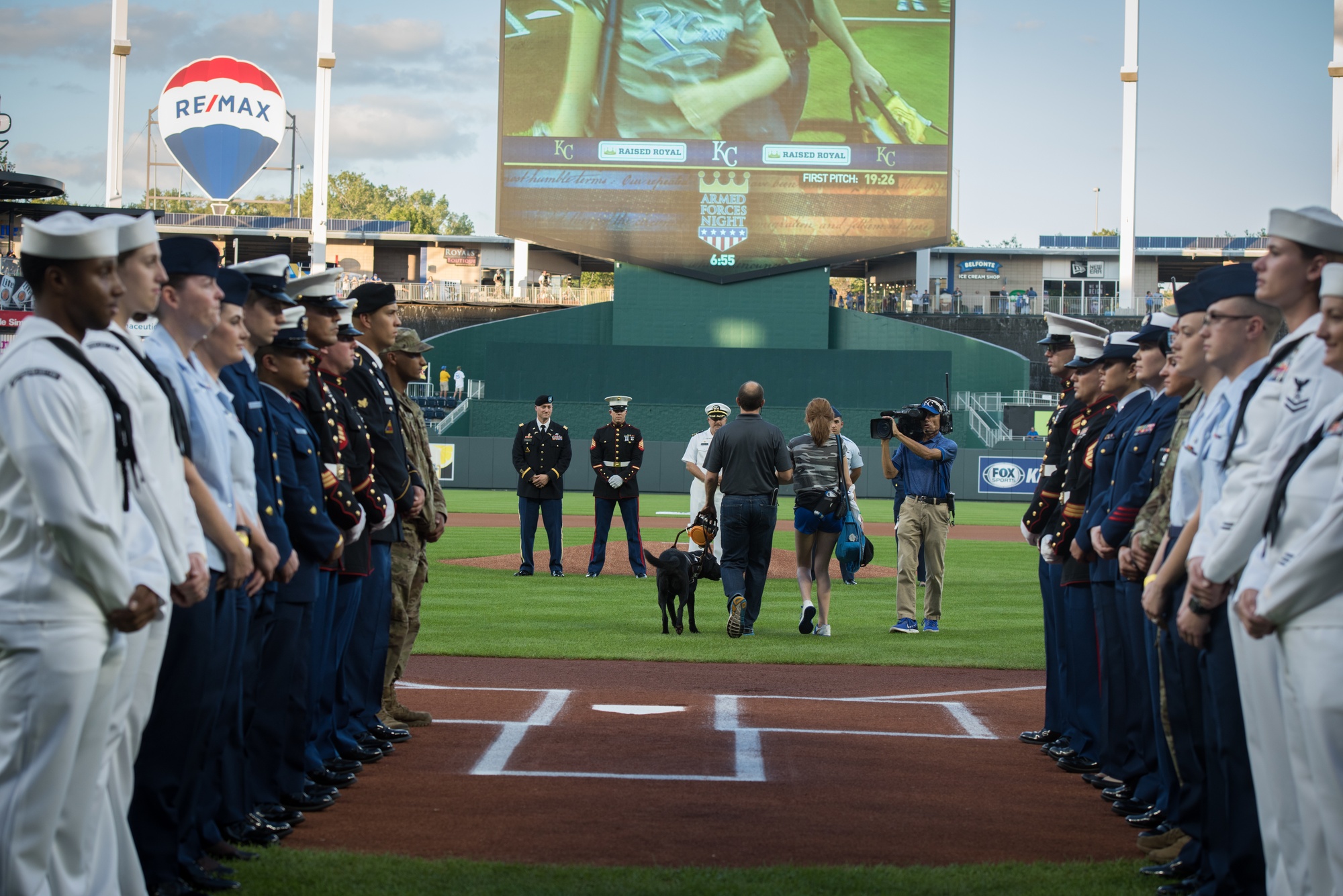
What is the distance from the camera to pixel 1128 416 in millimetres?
6727

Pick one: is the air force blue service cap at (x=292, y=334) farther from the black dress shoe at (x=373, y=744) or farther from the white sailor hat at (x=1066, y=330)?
the white sailor hat at (x=1066, y=330)

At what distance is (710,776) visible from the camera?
→ 667 cm

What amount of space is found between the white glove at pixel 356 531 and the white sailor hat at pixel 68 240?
2.94 meters

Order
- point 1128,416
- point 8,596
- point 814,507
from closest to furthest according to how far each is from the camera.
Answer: point 8,596 < point 1128,416 < point 814,507

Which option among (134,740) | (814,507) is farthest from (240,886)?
(814,507)

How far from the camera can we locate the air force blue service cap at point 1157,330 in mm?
6445

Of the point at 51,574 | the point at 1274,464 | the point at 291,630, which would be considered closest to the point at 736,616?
the point at 291,630

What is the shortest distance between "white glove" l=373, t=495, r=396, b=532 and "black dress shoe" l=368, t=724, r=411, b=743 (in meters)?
1.05

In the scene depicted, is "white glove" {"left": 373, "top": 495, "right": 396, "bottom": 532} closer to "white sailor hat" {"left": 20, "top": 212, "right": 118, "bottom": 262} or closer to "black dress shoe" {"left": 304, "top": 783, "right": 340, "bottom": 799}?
"black dress shoe" {"left": 304, "top": 783, "right": 340, "bottom": 799}

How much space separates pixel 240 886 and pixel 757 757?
9.87 ft

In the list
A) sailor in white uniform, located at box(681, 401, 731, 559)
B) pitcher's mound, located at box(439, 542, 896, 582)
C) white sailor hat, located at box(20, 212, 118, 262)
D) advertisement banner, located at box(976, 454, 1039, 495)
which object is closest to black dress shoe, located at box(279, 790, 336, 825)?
white sailor hat, located at box(20, 212, 118, 262)

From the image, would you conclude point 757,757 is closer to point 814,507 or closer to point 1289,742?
point 1289,742

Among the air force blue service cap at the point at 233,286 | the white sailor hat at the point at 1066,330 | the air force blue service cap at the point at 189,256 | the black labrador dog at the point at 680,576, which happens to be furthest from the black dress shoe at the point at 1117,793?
the black labrador dog at the point at 680,576

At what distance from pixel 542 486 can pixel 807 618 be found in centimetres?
559
